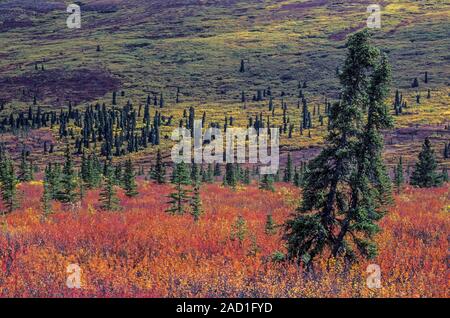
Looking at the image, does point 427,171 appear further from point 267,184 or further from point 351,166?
point 351,166

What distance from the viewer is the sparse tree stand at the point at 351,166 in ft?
30.0

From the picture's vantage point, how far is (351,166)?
30.6 feet

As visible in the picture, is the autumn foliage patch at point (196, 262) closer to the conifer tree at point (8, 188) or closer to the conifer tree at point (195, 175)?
the conifer tree at point (195, 175)

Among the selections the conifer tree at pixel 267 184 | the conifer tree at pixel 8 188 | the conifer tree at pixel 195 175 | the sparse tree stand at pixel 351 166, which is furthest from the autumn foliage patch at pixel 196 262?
the conifer tree at pixel 267 184

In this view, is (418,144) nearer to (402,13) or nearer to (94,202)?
(94,202)

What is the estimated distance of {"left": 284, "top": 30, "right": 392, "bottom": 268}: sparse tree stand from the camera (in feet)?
30.0

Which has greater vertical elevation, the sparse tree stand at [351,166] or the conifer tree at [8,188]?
the sparse tree stand at [351,166]

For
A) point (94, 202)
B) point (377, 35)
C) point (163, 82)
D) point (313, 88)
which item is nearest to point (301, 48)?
point (377, 35)

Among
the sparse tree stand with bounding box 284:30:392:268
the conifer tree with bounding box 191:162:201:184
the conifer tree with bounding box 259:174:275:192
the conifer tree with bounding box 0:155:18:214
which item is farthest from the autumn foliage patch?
the conifer tree with bounding box 259:174:275:192

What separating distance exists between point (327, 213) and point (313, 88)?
4543 inches

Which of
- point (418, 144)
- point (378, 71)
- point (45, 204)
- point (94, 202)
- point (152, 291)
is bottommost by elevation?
point (418, 144)

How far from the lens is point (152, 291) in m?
7.01

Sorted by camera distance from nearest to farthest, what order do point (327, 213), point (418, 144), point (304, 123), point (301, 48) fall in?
point (327, 213)
point (418, 144)
point (304, 123)
point (301, 48)

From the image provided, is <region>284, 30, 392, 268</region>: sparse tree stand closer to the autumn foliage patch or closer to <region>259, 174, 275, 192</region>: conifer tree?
the autumn foliage patch
